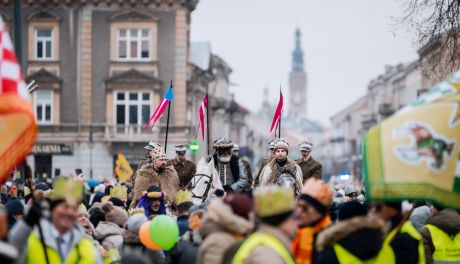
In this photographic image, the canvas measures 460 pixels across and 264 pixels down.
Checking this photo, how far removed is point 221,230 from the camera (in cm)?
858

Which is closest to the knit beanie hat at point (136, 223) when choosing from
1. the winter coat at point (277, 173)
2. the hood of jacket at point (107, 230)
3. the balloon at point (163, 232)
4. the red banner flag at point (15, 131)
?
the balloon at point (163, 232)

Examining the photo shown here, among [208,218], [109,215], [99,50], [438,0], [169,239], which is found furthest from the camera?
[99,50]

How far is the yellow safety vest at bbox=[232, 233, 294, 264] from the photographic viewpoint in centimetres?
770

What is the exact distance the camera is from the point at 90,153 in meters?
58.9

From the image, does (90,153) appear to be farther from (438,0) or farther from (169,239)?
(169,239)

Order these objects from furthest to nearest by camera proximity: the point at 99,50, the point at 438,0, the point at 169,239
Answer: the point at 99,50 → the point at 438,0 → the point at 169,239

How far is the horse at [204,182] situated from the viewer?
1709 centimetres

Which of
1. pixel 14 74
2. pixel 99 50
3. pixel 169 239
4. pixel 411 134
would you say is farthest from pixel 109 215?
pixel 99 50

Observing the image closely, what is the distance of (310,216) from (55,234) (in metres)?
1.88

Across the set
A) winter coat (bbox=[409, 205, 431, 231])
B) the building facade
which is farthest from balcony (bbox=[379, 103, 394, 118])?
winter coat (bbox=[409, 205, 431, 231])

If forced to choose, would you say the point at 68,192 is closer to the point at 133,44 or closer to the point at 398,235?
the point at 398,235

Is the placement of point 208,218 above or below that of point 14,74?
below

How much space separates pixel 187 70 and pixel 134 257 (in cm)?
5200

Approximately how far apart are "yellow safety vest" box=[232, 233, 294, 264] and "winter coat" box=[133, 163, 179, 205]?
30.2 feet
